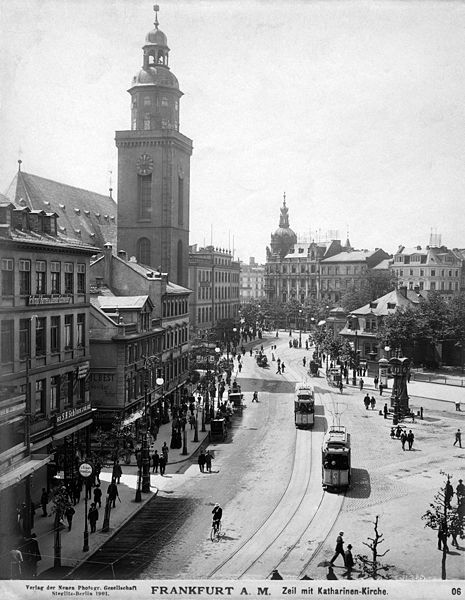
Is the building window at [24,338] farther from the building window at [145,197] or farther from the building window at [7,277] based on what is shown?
the building window at [145,197]

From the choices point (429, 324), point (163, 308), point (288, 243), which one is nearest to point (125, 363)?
point (163, 308)

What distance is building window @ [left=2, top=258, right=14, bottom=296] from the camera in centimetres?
2881

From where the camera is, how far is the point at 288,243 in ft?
562

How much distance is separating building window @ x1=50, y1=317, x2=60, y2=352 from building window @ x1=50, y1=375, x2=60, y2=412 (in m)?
1.47

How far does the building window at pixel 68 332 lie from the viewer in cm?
3603

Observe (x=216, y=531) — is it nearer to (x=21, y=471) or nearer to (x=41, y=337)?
(x=21, y=471)

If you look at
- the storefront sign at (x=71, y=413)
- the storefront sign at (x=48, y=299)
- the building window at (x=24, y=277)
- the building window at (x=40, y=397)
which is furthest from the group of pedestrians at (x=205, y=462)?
the building window at (x=24, y=277)

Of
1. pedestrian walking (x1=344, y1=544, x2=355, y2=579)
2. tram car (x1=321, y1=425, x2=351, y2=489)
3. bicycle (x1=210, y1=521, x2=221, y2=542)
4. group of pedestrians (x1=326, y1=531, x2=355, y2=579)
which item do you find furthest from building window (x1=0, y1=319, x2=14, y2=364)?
pedestrian walking (x1=344, y1=544, x2=355, y2=579)

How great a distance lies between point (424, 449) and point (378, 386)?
23908mm

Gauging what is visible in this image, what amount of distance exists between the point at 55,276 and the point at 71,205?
35311 mm

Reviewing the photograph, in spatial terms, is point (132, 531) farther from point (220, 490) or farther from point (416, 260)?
point (416, 260)

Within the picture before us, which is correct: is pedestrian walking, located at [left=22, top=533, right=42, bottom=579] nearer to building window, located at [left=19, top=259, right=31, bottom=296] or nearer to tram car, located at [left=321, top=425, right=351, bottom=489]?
building window, located at [left=19, top=259, right=31, bottom=296]

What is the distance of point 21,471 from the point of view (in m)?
25.2

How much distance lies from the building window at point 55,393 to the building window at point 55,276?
4.39 m
